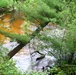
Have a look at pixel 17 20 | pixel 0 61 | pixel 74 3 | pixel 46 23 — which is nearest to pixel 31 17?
pixel 46 23

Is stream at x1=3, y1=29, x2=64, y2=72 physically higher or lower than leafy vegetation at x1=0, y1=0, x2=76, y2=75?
lower

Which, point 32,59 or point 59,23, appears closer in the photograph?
point 59,23

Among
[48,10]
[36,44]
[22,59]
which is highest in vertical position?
[48,10]

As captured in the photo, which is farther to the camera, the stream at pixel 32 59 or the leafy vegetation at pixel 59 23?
the stream at pixel 32 59

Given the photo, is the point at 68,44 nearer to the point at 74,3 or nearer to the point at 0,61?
the point at 74,3

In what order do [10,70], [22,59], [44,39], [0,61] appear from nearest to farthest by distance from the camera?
[10,70]
[0,61]
[44,39]
[22,59]

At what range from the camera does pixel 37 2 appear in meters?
7.12

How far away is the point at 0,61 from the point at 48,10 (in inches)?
113

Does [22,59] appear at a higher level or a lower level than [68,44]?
lower

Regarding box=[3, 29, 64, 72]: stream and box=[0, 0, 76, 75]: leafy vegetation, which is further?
box=[3, 29, 64, 72]: stream

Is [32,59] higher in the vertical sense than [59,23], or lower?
lower

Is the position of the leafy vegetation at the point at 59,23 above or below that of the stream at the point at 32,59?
above

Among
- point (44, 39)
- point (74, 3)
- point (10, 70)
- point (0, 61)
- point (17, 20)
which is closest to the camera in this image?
point (10, 70)

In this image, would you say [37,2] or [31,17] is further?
[31,17]
